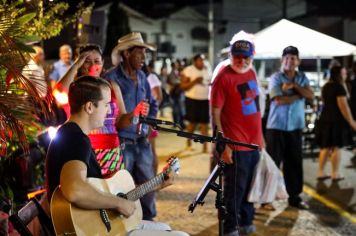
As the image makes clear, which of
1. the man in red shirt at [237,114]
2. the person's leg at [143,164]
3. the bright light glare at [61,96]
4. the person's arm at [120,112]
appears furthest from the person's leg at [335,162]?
the bright light glare at [61,96]

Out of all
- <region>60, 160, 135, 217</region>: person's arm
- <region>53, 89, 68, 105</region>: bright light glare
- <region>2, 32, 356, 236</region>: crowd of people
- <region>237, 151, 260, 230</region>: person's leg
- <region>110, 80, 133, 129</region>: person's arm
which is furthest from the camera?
<region>237, 151, 260, 230</region>: person's leg

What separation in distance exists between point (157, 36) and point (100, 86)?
36.5 meters

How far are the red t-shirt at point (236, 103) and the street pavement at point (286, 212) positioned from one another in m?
1.16

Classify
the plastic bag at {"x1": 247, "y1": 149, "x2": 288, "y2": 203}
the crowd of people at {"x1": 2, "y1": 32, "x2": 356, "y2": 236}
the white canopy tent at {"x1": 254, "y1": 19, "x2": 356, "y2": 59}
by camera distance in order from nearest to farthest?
1. the crowd of people at {"x1": 2, "y1": 32, "x2": 356, "y2": 236}
2. the plastic bag at {"x1": 247, "y1": 149, "x2": 288, "y2": 203}
3. the white canopy tent at {"x1": 254, "y1": 19, "x2": 356, "y2": 59}

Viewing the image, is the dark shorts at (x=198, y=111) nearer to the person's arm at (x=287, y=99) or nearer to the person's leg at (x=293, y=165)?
the person's leg at (x=293, y=165)

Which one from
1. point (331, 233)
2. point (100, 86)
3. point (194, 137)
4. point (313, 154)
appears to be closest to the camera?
point (100, 86)

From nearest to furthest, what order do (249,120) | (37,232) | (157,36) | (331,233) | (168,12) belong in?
(37,232) → (249,120) → (331,233) → (157,36) → (168,12)

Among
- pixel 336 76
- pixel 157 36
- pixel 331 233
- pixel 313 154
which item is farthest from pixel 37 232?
pixel 157 36

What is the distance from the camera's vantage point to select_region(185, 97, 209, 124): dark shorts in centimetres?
1044

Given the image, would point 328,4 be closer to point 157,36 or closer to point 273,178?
point 157,36

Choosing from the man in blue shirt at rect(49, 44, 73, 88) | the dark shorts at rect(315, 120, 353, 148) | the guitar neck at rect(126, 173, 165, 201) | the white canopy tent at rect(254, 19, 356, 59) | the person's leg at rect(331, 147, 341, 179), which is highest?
the white canopy tent at rect(254, 19, 356, 59)

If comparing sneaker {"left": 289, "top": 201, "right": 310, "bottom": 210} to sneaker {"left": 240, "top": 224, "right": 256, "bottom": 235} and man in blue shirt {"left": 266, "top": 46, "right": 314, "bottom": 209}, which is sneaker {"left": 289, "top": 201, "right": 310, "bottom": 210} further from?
sneaker {"left": 240, "top": 224, "right": 256, "bottom": 235}

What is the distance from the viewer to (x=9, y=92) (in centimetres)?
390

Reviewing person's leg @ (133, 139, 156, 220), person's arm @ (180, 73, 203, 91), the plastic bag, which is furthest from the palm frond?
person's arm @ (180, 73, 203, 91)
